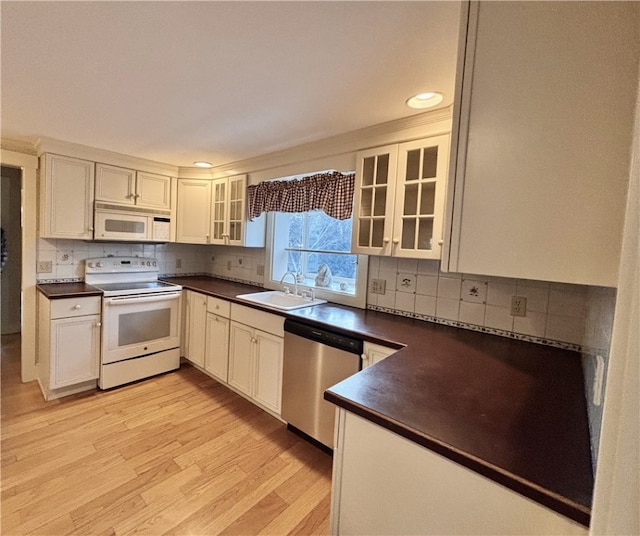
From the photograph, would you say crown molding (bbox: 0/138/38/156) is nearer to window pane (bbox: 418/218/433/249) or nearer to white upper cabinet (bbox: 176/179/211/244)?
white upper cabinet (bbox: 176/179/211/244)

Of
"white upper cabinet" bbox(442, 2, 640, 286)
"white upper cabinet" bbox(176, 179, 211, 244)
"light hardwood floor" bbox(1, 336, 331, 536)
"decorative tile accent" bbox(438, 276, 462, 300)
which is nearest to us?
"white upper cabinet" bbox(442, 2, 640, 286)

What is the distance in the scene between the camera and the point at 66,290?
8.56 feet

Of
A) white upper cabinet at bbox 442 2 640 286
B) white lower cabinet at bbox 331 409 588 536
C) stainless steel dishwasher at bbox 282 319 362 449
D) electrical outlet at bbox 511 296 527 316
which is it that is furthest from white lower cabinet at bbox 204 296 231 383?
white upper cabinet at bbox 442 2 640 286

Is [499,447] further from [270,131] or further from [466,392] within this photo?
[270,131]

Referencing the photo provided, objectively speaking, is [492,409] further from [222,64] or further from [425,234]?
[222,64]

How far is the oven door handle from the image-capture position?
2.65 m

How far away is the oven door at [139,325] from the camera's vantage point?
8.76ft

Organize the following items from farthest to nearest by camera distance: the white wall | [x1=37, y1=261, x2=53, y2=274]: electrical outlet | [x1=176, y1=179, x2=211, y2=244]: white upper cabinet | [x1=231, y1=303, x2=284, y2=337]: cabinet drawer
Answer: [x1=176, y1=179, x2=211, y2=244]: white upper cabinet, [x1=37, y1=261, x2=53, y2=274]: electrical outlet, [x1=231, y1=303, x2=284, y2=337]: cabinet drawer, the white wall

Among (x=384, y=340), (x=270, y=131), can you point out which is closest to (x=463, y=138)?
(x=384, y=340)

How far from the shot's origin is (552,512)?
640mm

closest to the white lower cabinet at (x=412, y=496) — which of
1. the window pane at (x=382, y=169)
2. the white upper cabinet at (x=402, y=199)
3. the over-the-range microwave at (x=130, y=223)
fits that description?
the white upper cabinet at (x=402, y=199)

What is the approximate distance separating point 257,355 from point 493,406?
1806 mm

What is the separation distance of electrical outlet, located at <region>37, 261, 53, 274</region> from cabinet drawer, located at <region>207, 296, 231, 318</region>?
4.76 feet

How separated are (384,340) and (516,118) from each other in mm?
1150
